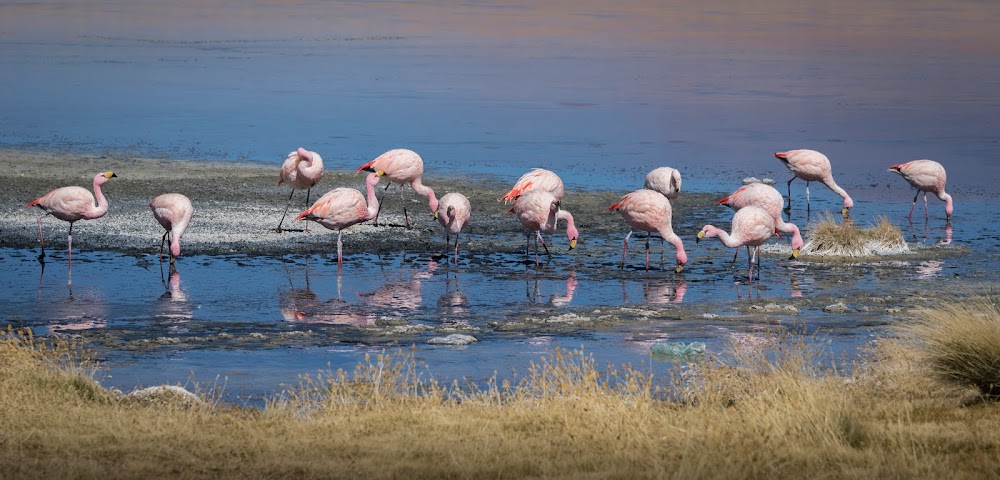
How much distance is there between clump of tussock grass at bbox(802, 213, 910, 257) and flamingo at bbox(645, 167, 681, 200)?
2473 millimetres

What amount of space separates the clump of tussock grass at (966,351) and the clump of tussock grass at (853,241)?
7.06 meters

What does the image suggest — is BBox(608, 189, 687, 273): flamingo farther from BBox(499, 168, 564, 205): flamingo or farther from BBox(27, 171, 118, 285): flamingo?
BBox(27, 171, 118, 285): flamingo

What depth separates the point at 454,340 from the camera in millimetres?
11859

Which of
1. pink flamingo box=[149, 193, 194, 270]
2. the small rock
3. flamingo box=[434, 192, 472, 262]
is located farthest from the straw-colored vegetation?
flamingo box=[434, 192, 472, 262]

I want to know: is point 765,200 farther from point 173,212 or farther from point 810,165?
point 173,212

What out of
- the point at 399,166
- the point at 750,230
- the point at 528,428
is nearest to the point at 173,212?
the point at 399,166

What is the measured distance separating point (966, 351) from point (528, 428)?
10.9ft

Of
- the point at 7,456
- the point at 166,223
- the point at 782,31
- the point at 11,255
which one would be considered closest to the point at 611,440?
the point at 7,456

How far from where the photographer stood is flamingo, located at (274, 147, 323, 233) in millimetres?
18891

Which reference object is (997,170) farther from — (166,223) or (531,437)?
(531,437)

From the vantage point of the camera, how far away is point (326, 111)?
32062mm

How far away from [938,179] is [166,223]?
38.1 feet

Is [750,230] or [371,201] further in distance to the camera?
[371,201]

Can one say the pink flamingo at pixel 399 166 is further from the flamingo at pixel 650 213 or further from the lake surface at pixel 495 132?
the flamingo at pixel 650 213
